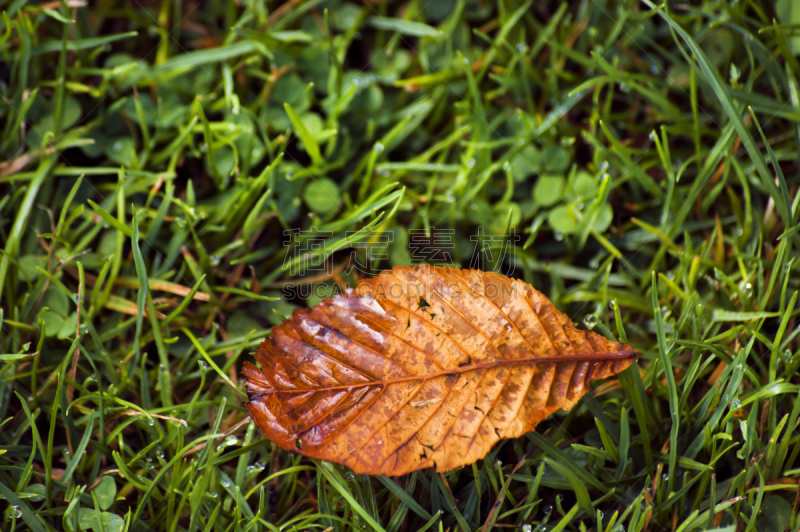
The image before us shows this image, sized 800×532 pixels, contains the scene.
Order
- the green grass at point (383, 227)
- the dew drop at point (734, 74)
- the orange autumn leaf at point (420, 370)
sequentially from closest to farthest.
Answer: the orange autumn leaf at point (420, 370) < the green grass at point (383, 227) < the dew drop at point (734, 74)

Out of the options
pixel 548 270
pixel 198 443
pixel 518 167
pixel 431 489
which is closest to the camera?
pixel 431 489

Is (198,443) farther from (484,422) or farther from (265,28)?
(265,28)

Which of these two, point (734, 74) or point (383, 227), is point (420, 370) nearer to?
point (383, 227)

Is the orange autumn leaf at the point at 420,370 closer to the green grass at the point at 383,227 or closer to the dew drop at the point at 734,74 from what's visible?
the green grass at the point at 383,227

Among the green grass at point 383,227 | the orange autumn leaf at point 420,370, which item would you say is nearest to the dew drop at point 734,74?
the green grass at point 383,227

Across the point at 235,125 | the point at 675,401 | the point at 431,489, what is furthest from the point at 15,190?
the point at 675,401

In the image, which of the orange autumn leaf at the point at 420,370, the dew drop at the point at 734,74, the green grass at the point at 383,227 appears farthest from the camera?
the dew drop at the point at 734,74
